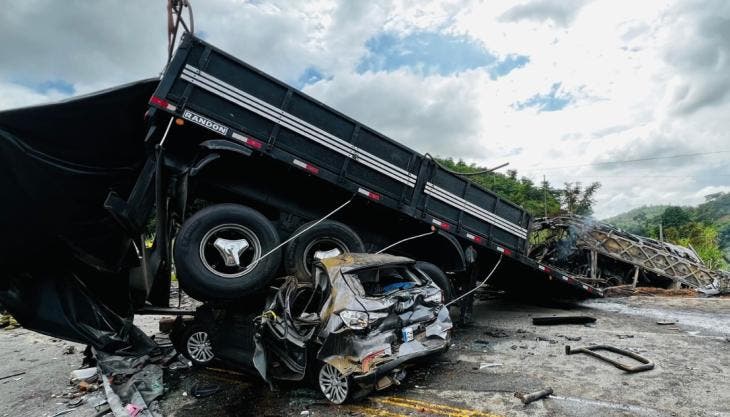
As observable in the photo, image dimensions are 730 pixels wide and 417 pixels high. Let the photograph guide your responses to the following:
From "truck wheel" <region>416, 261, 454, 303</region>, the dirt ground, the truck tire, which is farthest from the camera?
"truck wheel" <region>416, 261, 454, 303</region>

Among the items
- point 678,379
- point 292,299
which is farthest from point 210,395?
point 678,379

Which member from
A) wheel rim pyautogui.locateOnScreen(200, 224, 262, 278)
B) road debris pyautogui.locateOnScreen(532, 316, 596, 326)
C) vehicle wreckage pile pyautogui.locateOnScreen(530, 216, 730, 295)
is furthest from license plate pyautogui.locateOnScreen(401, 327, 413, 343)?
vehicle wreckage pile pyautogui.locateOnScreen(530, 216, 730, 295)

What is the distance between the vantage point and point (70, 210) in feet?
15.7

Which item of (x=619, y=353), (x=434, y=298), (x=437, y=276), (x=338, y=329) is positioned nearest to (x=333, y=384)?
(x=338, y=329)

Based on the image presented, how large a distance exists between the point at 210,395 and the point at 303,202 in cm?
262

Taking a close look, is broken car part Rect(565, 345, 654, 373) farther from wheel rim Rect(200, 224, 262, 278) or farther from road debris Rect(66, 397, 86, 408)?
road debris Rect(66, 397, 86, 408)

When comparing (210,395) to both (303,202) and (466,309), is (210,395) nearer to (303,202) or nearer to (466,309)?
(303,202)

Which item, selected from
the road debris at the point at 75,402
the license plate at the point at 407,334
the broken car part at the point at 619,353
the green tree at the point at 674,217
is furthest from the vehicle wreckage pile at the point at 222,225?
the green tree at the point at 674,217

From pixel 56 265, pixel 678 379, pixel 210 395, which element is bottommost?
pixel 210 395

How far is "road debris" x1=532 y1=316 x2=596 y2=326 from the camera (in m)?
7.05

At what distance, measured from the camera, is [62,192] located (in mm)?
4621

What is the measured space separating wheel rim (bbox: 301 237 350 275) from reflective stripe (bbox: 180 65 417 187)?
1171 millimetres

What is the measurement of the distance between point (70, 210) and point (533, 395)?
5495mm

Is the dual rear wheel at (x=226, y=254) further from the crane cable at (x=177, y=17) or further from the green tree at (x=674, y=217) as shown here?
the green tree at (x=674, y=217)
